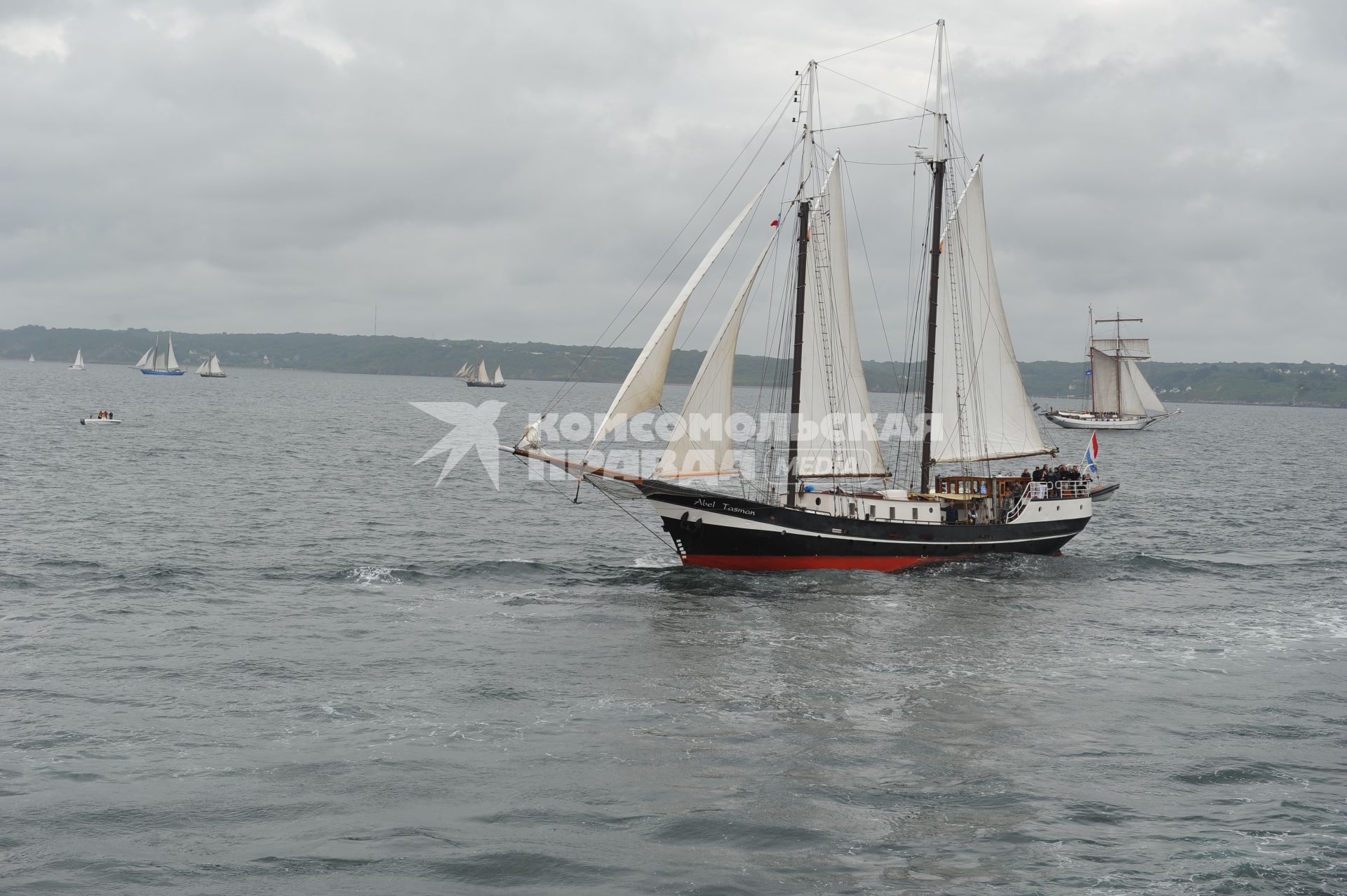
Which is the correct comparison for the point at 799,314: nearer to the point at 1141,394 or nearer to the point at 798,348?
the point at 798,348

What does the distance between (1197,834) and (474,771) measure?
13536 mm

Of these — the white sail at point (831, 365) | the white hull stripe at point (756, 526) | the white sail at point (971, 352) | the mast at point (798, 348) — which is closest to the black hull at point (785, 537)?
the white hull stripe at point (756, 526)

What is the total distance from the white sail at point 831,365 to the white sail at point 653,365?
648 cm

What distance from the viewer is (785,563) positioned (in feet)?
143

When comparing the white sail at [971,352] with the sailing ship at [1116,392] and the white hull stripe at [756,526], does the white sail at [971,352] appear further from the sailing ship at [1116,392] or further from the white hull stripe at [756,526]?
the sailing ship at [1116,392]

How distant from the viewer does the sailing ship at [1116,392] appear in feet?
597

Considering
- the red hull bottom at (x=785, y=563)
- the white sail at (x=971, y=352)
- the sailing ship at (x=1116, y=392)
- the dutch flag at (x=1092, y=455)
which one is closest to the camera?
the red hull bottom at (x=785, y=563)

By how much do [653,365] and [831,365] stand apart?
9.85 metres

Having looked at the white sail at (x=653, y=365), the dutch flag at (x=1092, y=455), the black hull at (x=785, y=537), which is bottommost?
the black hull at (x=785, y=537)

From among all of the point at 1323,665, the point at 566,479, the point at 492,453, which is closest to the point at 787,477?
Result: the point at 1323,665

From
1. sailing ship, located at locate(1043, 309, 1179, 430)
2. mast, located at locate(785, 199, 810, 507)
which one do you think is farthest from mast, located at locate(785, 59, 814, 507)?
sailing ship, located at locate(1043, 309, 1179, 430)

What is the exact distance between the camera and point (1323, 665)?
31.4m

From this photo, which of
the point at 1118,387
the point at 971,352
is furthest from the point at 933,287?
the point at 1118,387

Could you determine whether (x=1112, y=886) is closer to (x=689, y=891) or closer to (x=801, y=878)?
(x=801, y=878)
